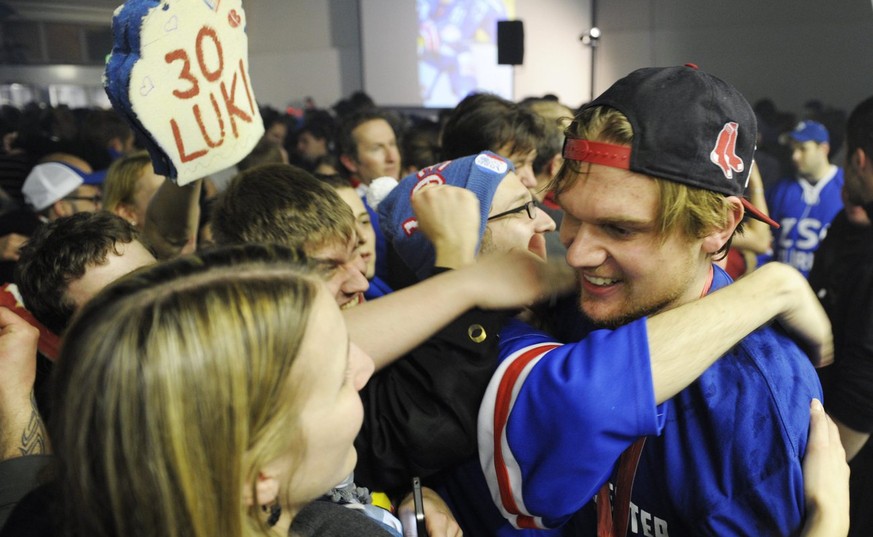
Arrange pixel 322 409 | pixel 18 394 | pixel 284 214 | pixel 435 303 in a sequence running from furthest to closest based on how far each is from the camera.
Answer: pixel 284 214 < pixel 18 394 < pixel 435 303 < pixel 322 409

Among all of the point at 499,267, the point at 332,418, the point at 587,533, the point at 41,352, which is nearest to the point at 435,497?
the point at 587,533

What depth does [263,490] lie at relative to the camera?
2.86ft

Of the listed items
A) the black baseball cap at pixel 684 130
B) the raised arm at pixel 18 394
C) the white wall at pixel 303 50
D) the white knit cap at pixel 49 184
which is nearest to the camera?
the black baseball cap at pixel 684 130

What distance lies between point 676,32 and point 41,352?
358 inches

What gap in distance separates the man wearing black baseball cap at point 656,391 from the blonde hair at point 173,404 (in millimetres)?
418

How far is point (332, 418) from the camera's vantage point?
90 centimetres

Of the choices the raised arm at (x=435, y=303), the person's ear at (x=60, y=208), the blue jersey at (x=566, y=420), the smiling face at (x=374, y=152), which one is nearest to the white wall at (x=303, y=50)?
the smiling face at (x=374, y=152)

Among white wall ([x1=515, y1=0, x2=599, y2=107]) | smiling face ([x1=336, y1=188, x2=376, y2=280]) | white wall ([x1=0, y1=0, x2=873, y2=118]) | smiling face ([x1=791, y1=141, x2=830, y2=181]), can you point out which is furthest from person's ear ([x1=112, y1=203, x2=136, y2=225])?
white wall ([x1=515, y1=0, x2=599, y2=107])

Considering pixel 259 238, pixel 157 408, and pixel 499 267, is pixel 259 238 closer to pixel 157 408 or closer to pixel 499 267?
pixel 499 267

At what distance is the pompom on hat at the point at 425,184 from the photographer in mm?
1694

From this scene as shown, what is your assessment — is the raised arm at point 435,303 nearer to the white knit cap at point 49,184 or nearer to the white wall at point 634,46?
the white knit cap at point 49,184

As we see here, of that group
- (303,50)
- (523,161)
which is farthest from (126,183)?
(303,50)

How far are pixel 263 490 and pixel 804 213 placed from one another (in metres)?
4.25

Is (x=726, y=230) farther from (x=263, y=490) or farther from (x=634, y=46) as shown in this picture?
(x=634, y=46)
